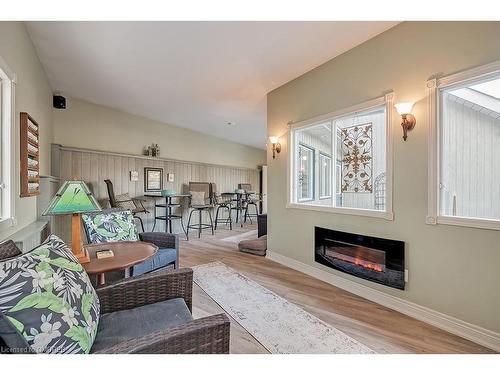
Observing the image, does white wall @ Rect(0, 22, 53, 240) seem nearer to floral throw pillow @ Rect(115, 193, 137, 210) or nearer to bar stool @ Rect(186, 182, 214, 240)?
floral throw pillow @ Rect(115, 193, 137, 210)

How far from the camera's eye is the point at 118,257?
1923mm

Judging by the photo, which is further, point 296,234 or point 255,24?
point 296,234

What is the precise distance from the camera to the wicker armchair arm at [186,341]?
37.1 inches

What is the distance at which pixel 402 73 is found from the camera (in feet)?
7.74

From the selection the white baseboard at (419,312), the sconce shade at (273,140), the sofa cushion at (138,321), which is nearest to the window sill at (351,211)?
the white baseboard at (419,312)

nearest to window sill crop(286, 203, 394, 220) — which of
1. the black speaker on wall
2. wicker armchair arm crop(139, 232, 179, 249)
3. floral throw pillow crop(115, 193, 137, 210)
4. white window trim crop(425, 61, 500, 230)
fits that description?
white window trim crop(425, 61, 500, 230)

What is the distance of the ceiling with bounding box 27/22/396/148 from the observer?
247 centimetres

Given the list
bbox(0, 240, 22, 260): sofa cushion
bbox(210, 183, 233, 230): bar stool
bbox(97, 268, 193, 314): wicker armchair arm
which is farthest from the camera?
bbox(210, 183, 233, 230): bar stool

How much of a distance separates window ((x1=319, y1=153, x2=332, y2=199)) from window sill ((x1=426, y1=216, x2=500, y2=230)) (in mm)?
1240

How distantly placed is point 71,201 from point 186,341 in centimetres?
133
